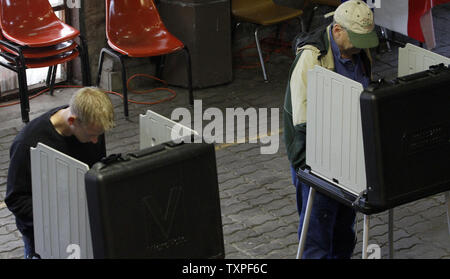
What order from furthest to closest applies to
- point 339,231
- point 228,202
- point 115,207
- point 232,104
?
point 232,104 → point 228,202 → point 339,231 → point 115,207

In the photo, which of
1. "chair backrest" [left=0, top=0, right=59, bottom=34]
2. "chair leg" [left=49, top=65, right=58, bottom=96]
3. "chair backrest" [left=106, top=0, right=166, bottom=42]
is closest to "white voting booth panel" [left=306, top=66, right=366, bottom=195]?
"chair backrest" [left=106, top=0, right=166, bottom=42]

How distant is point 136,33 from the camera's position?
791cm

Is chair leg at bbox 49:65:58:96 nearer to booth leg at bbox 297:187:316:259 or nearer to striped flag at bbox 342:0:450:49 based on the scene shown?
striped flag at bbox 342:0:450:49

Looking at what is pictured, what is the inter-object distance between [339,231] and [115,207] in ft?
6.64

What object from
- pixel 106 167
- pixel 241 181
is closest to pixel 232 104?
pixel 241 181

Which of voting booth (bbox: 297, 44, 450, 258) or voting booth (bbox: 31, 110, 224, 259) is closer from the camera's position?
voting booth (bbox: 31, 110, 224, 259)

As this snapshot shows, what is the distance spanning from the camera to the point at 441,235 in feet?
19.3

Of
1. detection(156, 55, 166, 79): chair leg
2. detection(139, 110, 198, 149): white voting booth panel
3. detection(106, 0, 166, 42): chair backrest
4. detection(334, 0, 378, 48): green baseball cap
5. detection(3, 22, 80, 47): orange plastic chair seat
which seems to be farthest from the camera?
detection(156, 55, 166, 79): chair leg

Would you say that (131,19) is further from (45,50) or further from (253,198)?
(253,198)

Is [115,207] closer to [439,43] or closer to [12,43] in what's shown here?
[12,43]

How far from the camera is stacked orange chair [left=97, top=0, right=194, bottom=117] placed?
761 cm

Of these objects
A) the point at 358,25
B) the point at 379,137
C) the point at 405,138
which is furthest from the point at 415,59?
the point at 379,137

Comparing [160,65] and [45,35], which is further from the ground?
[45,35]

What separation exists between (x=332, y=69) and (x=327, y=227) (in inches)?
35.8
